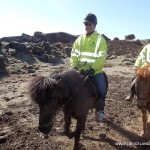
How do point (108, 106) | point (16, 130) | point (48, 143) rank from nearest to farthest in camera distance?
point (48, 143), point (16, 130), point (108, 106)

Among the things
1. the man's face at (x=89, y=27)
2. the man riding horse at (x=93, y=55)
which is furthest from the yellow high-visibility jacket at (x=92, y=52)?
the man's face at (x=89, y=27)

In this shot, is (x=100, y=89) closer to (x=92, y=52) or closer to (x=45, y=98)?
(x=92, y=52)

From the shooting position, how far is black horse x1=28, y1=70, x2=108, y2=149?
215 inches

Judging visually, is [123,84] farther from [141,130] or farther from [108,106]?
[141,130]

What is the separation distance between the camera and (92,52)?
7.33m

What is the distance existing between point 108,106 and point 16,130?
3785 mm

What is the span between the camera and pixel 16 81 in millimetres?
14828

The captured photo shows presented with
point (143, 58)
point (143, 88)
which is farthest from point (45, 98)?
point (143, 58)

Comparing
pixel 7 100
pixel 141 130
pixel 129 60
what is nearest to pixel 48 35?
pixel 129 60

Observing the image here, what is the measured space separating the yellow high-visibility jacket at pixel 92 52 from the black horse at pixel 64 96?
539 mm

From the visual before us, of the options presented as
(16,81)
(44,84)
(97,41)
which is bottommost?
(16,81)

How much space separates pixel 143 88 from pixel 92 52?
1658 mm

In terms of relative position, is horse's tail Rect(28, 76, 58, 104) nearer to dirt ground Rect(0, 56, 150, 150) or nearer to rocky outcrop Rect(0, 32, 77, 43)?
dirt ground Rect(0, 56, 150, 150)

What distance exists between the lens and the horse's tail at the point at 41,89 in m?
5.46
